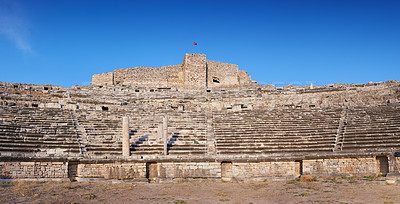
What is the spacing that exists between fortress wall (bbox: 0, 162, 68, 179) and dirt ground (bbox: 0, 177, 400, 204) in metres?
1.18

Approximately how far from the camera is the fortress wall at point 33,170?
1422cm

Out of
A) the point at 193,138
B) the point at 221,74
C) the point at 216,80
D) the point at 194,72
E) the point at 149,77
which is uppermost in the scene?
the point at 221,74

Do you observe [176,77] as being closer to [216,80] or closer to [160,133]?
[216,80]

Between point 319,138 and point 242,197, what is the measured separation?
7.18 metres

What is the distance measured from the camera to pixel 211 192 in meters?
12.7

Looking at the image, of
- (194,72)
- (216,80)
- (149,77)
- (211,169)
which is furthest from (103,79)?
(211,169)

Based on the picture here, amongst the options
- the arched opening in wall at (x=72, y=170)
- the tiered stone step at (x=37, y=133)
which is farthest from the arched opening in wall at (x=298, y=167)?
the tiered stone step at (x=37, y=133)

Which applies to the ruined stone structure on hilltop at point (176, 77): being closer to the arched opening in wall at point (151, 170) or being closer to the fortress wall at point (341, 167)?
the arched opening in wall at point (151, 170)

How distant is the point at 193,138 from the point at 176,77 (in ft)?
56.6

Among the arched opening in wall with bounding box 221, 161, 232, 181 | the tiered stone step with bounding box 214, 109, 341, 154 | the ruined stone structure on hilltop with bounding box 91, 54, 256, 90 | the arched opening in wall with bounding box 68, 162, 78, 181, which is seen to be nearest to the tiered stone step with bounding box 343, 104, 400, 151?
the tiered stone step with bounding box 214, 109, 341, 154

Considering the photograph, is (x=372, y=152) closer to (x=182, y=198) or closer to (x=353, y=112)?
(x=353, y=112)

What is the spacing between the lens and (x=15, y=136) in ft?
53.0

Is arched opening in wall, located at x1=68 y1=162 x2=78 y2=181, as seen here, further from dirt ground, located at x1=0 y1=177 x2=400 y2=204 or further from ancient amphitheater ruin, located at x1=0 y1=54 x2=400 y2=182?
dirt ground, located at x1=0 y1=177 x2=400 y2=204

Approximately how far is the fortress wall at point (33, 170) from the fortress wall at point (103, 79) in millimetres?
18455
